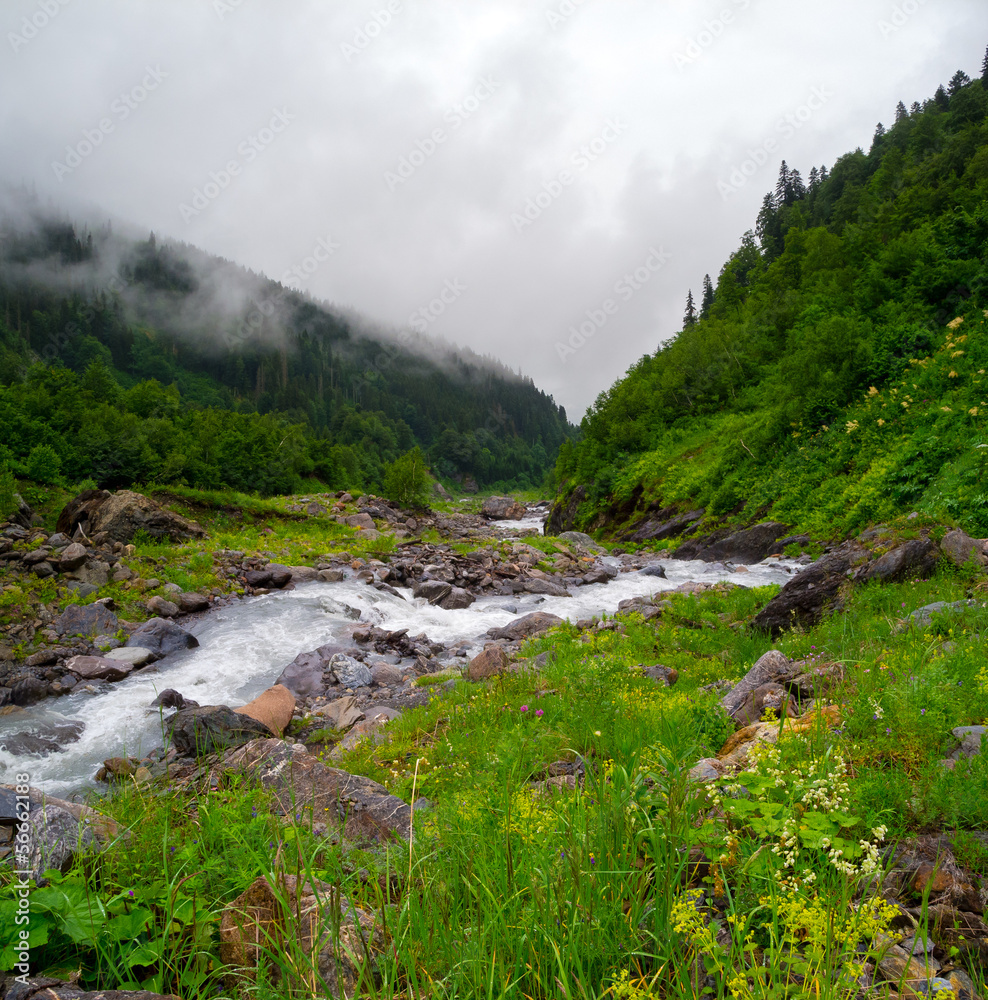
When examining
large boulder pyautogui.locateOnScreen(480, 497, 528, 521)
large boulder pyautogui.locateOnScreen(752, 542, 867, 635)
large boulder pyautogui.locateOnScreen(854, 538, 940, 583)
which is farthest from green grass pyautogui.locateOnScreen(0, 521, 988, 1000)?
large boulder pyautogui.locateOnScreen(480, 497, 528, 521)

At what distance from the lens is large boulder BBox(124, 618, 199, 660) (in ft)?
36.3

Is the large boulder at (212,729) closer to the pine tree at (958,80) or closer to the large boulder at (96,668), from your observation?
the large boulder at (96,668)

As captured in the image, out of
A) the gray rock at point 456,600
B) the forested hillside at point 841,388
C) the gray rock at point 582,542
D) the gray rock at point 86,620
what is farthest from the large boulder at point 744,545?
the gray rock at point 86,620

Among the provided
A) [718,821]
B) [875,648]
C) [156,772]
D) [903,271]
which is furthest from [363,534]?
[903,271]

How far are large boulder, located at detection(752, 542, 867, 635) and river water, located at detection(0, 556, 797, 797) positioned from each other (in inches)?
219

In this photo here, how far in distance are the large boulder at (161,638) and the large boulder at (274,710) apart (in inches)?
183

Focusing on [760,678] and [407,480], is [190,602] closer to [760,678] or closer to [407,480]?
[760,678]

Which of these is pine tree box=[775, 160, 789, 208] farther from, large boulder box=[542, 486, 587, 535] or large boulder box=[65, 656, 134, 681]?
large boulder box=[65, 656, 134, 681]

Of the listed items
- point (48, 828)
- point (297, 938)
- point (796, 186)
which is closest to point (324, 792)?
point (48, 828)

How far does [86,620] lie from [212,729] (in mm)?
7786

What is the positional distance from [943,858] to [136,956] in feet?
10.9

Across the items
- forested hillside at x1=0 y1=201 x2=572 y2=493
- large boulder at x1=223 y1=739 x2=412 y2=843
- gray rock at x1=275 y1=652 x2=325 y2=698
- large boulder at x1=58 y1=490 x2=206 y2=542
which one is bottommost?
gray rock at x1=275 y1=652 x2=325 y2=698

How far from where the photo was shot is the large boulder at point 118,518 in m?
17.5

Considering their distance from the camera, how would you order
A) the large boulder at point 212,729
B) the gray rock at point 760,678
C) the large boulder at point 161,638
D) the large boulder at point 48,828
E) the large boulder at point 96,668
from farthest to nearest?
1. the large boulder at point 161,638
2. the large boulder at point 96,668
3. the large boulder at point 212,729
4. the gray rock at point 760,678
5. the large boulder at point 48,828
